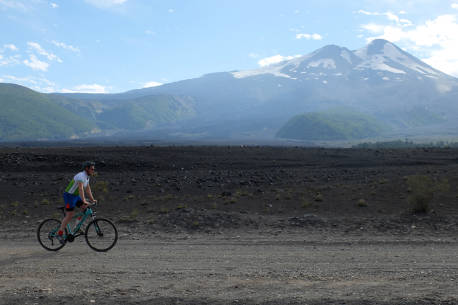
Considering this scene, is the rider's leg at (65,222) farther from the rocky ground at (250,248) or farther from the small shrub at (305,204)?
the small shrub at (305,204)

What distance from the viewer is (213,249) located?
1136 centimetres

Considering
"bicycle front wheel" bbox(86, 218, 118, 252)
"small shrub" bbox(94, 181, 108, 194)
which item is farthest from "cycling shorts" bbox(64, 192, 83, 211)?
"small shrub" bbox(94, 181, 108, 194)

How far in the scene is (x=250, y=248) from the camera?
11.5 metres

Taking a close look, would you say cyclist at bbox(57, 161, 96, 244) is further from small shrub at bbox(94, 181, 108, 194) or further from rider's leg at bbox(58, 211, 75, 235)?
small shrub at bbox(94, 181, 108, 194)

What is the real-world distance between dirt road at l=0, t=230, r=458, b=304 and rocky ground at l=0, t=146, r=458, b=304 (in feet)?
0.08

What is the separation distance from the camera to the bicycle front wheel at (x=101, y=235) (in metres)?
11.1

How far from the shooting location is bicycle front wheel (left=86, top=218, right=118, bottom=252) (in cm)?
1115

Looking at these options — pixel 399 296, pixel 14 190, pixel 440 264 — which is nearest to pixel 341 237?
pixel 440 264

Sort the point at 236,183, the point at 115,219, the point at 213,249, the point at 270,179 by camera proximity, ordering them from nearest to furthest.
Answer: the point at 213,249
the point at 115,219
the point at 236,183
the point at 270,179

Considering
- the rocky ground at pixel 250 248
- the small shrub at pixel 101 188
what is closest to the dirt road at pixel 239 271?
the rocky ground at pixel 250 248

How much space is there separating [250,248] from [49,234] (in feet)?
18.3

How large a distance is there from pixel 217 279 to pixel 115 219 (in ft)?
31.9

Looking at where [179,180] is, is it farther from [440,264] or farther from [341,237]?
[440,264]

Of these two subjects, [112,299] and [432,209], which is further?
[432,209]
